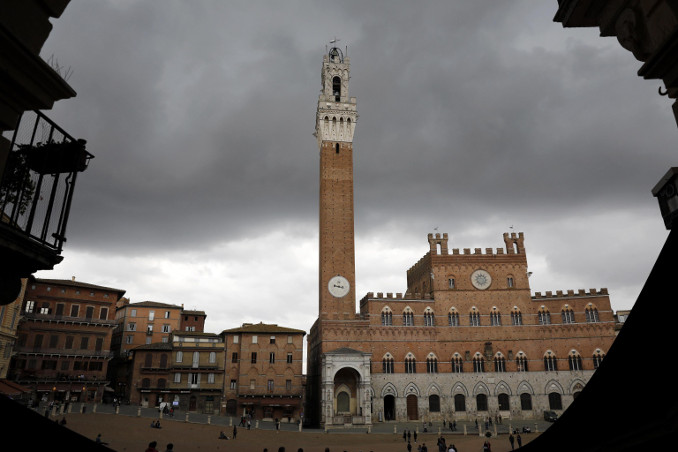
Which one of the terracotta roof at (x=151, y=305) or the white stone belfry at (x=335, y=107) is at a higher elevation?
the white stone belfry at (x=335, y=107)

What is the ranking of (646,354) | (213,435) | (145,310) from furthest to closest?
(145,310)
(213,435)
(646,354)

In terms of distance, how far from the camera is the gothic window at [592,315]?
51.8m

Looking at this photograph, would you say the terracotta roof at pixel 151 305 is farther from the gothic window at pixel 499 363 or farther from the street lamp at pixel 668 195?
the street lamp at pixel 668 195

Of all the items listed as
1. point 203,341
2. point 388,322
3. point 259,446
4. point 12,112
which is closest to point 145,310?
point 203,341

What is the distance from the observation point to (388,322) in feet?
168

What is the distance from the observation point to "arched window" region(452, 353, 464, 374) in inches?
1968

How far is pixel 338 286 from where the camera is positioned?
51.2 meters

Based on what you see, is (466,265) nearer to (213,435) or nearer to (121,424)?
(213,435)

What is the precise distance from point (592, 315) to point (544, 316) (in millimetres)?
5299

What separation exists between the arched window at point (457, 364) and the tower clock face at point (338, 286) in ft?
46.9

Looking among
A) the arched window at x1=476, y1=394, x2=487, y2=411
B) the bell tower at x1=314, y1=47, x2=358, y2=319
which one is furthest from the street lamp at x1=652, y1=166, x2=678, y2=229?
the arched window at x1=476, y1=394, x2=487, y2=411

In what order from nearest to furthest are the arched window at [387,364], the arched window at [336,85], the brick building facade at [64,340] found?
1. the brick building facade at [64,340]
2. the arched window at [387,364]
3. the arched window at [336,85]

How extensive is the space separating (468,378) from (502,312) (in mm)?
8827

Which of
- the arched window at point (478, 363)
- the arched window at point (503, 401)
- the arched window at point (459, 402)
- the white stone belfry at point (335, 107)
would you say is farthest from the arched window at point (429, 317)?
the white stone belfry at point (335, 107)
